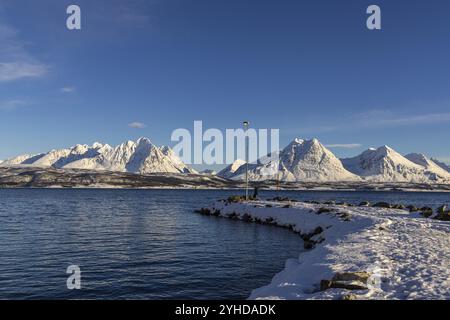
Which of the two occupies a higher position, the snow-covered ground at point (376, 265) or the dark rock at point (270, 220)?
the snow-covered ground at point (376, 265)

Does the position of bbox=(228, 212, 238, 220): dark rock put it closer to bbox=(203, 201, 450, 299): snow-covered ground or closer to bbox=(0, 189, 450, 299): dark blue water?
bbox=(0, 189, 450, 299): dark blue water

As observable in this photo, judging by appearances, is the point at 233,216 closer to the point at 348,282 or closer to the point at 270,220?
the point at 270,220

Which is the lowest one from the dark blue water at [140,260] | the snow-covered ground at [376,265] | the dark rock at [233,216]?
the dark rock at [233,216]

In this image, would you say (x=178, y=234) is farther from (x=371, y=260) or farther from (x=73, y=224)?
(x=371, y=260)

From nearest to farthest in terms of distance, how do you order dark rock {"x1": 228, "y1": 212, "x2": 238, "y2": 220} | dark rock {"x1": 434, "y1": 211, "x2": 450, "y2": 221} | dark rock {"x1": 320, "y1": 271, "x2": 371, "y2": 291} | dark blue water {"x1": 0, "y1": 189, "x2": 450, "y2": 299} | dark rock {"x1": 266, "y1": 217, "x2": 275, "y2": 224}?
1. dark rock {"x1": 320, "y1": 271, "x2": 371, "y2": 291}
2. dark blue water {"x1": 0, "y1": 189, "x2": 450, "y2": 299}
3. dark rock {"x1": 434, "y1": 211, "x2": 450, "y2": 221}
4. dark rock {"x1": 266, "y1": 217, "x2": 275, "y2": 224}
5. dark rock {"x1": 228, "y1": 212, "x2": 238, "y2": 220}

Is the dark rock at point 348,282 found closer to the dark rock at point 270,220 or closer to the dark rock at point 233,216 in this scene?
the dark rock at point 270,220

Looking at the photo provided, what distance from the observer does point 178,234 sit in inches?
1742

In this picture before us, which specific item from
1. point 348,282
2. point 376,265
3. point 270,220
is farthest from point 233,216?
point 348,282

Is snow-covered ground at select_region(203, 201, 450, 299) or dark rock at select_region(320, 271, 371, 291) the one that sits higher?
dark rock at select_region(320, 271, 371, 291)

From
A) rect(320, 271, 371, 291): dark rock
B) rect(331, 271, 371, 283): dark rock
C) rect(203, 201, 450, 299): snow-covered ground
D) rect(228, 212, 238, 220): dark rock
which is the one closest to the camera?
rect(203, 201, 450, 299): snow-covered ground

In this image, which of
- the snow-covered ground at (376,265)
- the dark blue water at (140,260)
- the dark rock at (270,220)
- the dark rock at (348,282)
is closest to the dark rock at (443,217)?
the snow-covered ground at (376,265)

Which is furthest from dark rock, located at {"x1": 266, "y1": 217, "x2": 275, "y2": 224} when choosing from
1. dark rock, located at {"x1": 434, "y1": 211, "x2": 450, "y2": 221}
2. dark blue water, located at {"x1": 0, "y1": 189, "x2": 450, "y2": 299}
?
dark rock, located at {"x1": 434, "y1": 211, "x2": 450, "y2": 221}

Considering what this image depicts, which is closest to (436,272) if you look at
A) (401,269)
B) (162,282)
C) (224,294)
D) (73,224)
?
(401,269)
